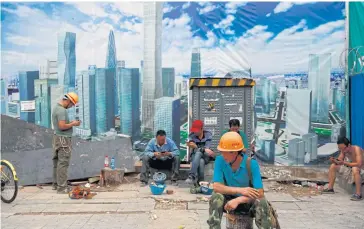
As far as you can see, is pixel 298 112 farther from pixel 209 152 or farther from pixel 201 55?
pixel 209 152

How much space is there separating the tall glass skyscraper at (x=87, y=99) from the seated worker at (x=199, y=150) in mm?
2729

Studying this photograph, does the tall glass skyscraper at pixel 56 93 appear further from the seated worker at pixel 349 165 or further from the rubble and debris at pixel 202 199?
the seated worker at pixel 349 165

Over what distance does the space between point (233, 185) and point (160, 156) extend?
13.4 feet

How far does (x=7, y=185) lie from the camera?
710 centimetres

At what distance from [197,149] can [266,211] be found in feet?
13.6

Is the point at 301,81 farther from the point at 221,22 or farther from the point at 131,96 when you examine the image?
the point at 131,96

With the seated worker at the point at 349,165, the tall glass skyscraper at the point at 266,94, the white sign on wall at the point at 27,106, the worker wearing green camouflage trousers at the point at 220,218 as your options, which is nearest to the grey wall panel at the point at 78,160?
the white sign on wall at the point at 27,106

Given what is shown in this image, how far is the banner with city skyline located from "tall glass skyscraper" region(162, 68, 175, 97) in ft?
0.07

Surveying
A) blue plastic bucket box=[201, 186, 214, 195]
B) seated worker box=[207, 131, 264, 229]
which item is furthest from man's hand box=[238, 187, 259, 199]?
blue plastic bucket box=[201, 186, 214, 195]

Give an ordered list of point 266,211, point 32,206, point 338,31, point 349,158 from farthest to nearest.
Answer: point 338,31 < point 349,158 < point 32,206 < point 266,211

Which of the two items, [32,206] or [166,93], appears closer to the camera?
[32,206]

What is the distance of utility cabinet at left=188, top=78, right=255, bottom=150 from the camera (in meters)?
8.69

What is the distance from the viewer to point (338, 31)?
9242mm

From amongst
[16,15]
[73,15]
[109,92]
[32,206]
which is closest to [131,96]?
[109,92]
